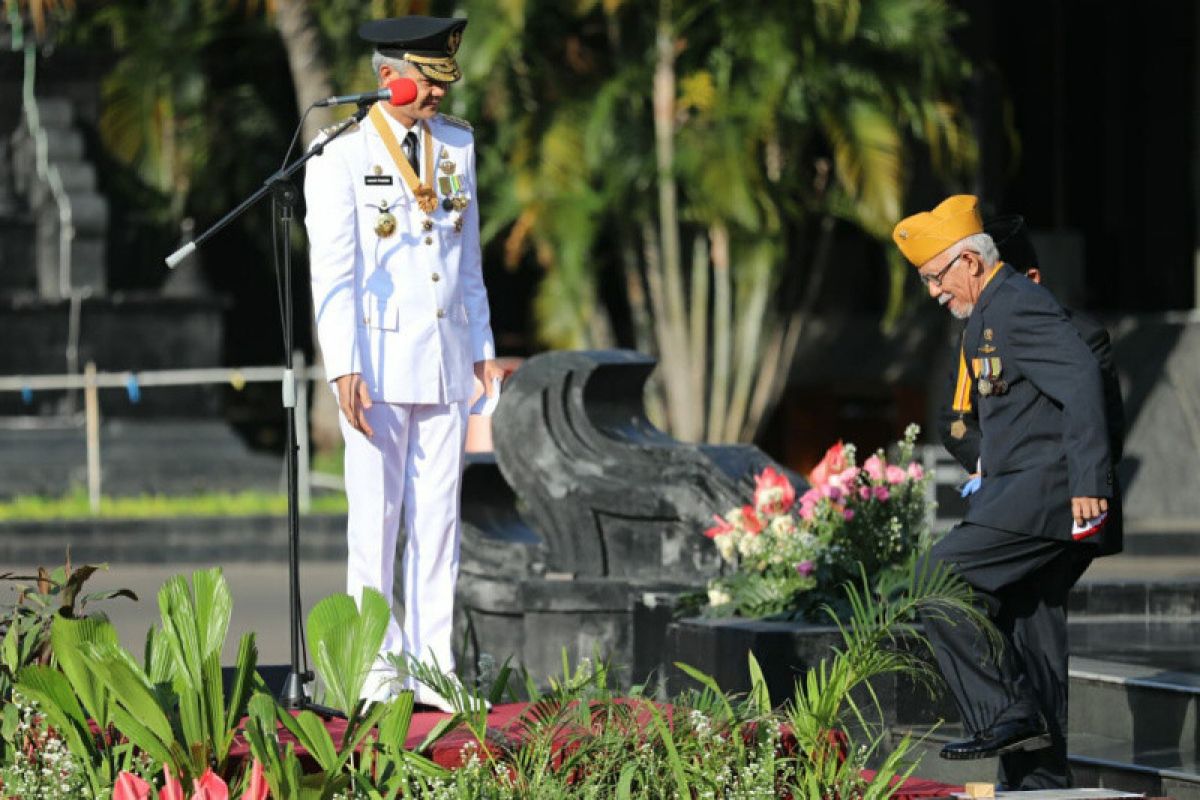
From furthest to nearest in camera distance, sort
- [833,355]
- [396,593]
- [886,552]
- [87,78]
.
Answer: [833,355]
[87,78]
[396,593]
[886,552]

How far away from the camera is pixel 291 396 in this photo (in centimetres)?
657

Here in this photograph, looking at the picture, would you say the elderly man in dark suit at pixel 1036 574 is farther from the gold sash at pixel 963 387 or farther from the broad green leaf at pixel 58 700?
the broad green leaf at pixel 58 700

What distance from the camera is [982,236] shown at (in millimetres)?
6562

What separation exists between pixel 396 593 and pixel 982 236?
3.07m

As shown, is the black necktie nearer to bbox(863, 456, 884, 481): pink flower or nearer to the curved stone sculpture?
bbox(863, 456, 884, 481): pink flower

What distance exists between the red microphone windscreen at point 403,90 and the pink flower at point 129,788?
7.58ft

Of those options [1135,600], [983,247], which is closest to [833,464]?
[983,247]

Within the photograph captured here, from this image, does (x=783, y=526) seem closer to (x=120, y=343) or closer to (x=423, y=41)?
(x=423, y=41)

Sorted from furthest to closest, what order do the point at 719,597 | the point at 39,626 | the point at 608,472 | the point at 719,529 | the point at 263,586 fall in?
1. the point at 263,586
2. the point at 608,472
3. the point at 719,529
4. the point at 719,597
5. the point at 39,626

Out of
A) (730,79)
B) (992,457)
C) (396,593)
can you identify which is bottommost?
(396,593)

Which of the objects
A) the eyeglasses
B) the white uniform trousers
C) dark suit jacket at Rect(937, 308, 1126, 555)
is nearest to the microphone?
the white uniform trousers

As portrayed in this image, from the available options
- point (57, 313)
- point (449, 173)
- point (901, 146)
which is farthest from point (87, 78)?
point (449, 173)

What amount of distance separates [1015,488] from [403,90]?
1964 millimetres

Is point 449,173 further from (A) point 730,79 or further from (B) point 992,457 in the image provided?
(A) point 730,79
